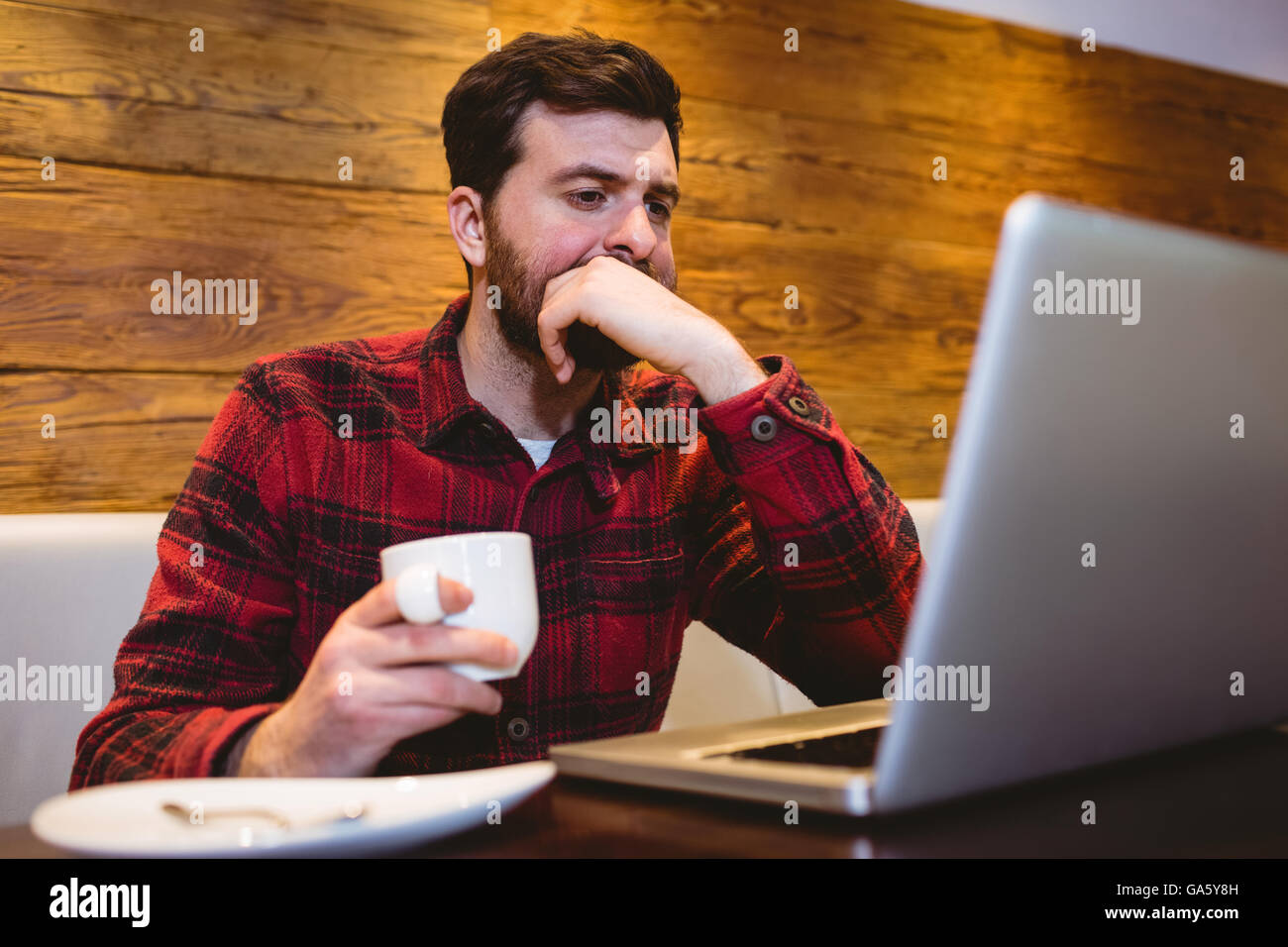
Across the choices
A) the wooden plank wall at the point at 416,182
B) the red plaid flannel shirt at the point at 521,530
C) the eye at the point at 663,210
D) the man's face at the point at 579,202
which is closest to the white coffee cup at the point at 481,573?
the red plaid flannel shirt at the point at 521,530

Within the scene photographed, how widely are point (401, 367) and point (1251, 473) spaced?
87 cm

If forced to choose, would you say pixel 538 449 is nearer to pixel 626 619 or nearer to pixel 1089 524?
pixel 626 619

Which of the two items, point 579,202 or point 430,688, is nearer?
point 430,688

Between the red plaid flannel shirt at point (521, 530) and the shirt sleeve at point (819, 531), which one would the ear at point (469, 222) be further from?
the shirt sleeve at point (819, 531)

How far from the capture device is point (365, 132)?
1.83 m

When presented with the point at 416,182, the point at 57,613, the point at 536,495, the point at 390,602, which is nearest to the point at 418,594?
the point at 390,602

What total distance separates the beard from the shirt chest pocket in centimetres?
23

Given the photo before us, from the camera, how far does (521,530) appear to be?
1113 mm

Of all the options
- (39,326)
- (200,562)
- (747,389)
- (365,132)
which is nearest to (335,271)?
(365,132)

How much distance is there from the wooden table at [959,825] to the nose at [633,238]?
29.1 inches

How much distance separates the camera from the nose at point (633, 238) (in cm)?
122

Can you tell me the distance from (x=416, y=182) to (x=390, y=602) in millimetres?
1436

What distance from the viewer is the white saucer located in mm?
443
